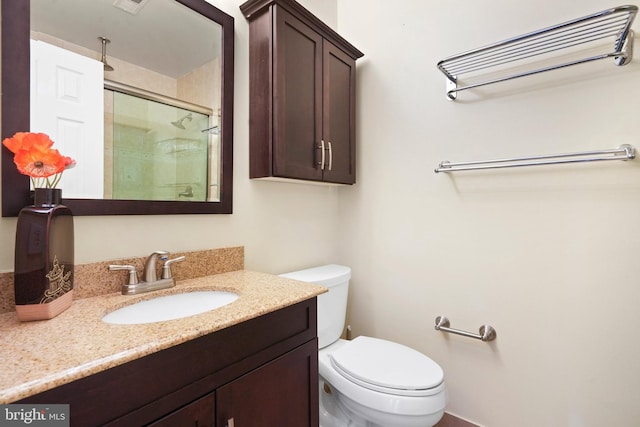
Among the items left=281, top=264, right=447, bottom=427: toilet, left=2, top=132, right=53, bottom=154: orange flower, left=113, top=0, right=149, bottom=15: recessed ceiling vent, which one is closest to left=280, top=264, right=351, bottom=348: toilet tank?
left=281, top=264, right=447, bottom=427: toilet

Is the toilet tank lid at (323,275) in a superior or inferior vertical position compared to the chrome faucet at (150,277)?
inferior

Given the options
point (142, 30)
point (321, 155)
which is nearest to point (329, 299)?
point (321, 155)

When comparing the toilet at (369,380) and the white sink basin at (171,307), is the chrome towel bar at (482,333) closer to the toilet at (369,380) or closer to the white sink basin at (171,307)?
the toilet at (369,380)

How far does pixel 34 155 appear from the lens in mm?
721

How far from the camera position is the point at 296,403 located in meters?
0.96

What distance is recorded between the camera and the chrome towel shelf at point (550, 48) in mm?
1069

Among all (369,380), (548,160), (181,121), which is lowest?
(369,380)

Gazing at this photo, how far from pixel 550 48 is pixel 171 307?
1.84 m

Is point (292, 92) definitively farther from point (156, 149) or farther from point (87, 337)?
point (87, 337)

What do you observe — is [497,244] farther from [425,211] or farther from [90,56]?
[90,56]

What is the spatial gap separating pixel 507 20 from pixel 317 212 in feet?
4.39

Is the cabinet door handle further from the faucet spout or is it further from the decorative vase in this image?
the decorative vase

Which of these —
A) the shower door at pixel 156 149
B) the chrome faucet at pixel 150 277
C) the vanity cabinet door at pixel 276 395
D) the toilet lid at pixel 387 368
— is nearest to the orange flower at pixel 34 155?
the shower door at pixel 156 149
